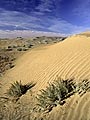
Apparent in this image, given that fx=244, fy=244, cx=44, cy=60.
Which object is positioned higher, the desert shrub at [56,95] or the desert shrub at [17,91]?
the desert shrub at [56,95]

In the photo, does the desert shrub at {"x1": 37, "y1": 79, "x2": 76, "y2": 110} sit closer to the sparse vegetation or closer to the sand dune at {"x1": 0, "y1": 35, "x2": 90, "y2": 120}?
the sparse vegetation

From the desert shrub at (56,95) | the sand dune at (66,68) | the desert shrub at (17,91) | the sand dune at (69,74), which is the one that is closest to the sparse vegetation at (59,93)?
the desert shrub at (56,95)

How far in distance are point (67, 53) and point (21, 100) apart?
→ 3568 millimetres

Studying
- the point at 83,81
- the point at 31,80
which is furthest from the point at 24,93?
the point at 83,81

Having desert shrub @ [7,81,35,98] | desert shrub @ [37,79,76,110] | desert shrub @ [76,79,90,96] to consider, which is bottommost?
desert shrub @ [7,81,35,98]

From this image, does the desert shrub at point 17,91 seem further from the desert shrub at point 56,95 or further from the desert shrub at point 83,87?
the desert shrub at point 83,87

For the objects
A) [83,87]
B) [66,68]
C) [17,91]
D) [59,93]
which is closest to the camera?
[83,87]

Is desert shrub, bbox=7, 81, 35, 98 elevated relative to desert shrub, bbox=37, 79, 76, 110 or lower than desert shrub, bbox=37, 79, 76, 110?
lower

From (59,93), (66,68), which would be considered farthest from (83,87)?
(66,68)

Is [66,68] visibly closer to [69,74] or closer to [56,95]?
[69,74]

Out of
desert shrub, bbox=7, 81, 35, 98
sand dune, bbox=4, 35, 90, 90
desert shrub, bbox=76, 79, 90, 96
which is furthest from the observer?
desert shrub, bbox=7, 81, 35, 98

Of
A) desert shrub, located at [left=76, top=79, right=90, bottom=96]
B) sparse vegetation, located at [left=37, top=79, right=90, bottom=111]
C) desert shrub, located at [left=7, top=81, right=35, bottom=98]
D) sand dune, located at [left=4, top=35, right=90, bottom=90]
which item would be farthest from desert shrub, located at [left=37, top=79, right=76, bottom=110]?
desert shrub, located at [left=7, top=81, right=35, bottom=98]

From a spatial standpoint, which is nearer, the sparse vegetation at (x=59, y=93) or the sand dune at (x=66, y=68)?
the sparse vegetation at (x=59, y=93)

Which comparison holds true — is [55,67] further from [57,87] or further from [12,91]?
[57,87]
